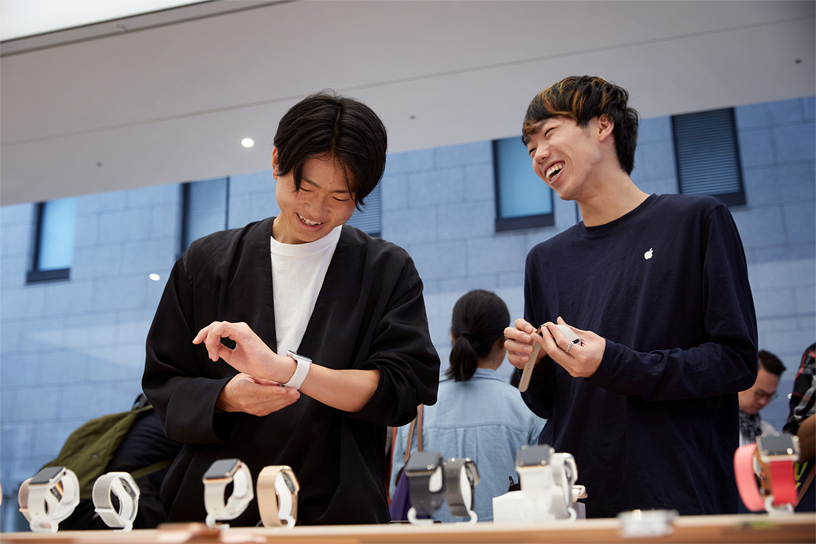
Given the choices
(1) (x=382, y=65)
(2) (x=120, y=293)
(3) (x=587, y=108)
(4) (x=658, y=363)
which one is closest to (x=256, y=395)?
(4) (x=658, y=363)

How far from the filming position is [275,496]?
37.7 inches

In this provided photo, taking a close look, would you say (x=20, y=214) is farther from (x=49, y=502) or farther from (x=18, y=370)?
(x=49, y=502)

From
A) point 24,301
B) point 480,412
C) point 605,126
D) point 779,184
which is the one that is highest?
point 779,184

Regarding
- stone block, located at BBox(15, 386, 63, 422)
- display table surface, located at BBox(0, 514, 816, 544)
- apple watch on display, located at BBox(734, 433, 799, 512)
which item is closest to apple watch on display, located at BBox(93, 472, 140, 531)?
display table surface, located at BBox(0, 514, 816, 544)

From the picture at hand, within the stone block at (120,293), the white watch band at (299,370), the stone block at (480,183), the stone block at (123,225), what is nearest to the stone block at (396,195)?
the stone block at (480,183)

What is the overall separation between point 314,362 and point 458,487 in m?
0.55

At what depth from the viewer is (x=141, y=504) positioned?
2389 mm

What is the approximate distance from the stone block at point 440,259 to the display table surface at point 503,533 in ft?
12.9

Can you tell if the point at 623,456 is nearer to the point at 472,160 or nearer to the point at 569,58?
the point at 569,58

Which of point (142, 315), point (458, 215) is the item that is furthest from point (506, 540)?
point (142, 315)

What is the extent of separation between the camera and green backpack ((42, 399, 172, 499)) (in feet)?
7.91

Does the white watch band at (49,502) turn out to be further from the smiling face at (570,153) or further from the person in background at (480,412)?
the person in background at (480,412)

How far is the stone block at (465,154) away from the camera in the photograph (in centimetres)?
473

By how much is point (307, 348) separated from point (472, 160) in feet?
11.5
